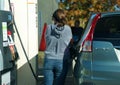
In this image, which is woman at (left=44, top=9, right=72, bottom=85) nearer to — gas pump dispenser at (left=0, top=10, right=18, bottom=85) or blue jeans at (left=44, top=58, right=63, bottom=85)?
blue jeans at (left=44, top=58, right=63, bottom=85)

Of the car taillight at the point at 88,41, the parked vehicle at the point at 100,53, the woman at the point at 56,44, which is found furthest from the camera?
the woman at the point at 56,44

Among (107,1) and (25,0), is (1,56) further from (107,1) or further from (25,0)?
(107,1)

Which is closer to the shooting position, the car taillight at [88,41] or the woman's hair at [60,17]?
the car taillight at [88,41]

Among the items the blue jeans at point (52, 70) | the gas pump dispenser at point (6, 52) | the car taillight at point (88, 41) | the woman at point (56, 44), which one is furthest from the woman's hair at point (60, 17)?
the car taillight at point (88, 41)

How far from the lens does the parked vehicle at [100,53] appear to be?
660cm

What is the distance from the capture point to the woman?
7.64 metres

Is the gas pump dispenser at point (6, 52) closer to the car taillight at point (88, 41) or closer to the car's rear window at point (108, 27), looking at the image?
the car taillight at point (88, 41)

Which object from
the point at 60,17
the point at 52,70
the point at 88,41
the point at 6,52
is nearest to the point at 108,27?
the point at 88,41

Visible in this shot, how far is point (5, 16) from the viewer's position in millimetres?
7059

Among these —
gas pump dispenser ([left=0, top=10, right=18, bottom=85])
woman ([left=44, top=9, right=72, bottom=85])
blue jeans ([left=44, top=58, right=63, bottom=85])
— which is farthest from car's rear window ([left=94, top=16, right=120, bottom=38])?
gas pump dispenser ([left=0, top=10, right=18, bottom=85])

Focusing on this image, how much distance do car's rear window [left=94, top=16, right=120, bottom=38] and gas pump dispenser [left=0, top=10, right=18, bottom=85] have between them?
1.42 m

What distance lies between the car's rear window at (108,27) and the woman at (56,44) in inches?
36.6

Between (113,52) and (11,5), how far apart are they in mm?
2758

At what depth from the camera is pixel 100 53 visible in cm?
666
